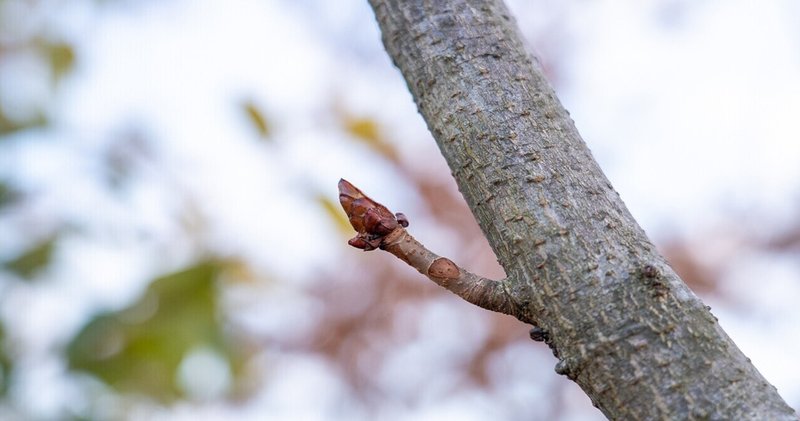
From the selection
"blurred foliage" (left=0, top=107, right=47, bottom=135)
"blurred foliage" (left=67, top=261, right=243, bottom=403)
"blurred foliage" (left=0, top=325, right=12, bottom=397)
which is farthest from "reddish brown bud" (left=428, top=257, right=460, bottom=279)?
"blurred foliage" (left=0, top=107, right=47, bottom=135)

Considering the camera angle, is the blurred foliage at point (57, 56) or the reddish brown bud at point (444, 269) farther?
the blurred foliage at point (57, 56)

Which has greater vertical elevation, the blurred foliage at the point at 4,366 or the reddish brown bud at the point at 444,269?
the blurred foliage at the point at 4,366

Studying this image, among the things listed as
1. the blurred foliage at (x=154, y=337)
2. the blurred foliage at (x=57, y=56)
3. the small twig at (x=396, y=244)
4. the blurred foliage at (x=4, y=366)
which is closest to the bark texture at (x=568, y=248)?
the small twig at (x=396, y=244)

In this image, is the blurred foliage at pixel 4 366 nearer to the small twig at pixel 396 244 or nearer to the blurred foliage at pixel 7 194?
the blurred foliage at pixel 7 194

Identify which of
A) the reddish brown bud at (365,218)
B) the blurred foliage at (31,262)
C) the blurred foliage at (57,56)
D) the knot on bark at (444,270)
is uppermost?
the blurred foliage at (57,56)

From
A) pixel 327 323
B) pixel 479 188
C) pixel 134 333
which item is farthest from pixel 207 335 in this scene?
pixel 327 323

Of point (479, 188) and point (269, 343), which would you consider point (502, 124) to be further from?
point (269, 343)

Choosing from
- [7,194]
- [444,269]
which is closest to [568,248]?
[444,269]

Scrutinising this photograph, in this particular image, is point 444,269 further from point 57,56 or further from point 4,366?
point 57,56

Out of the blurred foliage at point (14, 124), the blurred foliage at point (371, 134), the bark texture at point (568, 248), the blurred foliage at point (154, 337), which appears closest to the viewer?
the bark texture at point (568, 248)
